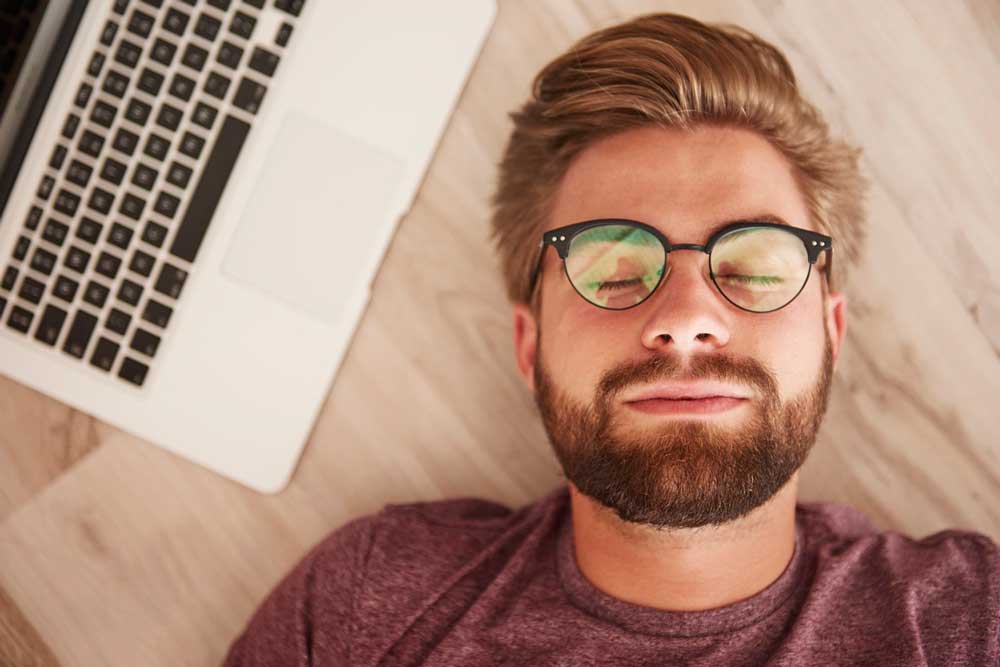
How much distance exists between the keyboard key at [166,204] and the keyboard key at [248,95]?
191 millimetres

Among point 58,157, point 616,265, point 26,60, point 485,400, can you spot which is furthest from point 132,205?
point 616,265

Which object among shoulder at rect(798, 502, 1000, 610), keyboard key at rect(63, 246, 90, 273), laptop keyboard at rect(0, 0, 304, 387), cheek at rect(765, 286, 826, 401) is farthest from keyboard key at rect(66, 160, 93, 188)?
shoulder at rect(798, 502, 1000, 610)

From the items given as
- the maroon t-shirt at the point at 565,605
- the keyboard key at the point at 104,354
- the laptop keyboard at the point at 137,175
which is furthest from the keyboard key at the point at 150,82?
the maroon t-shirt at the point at 565,605

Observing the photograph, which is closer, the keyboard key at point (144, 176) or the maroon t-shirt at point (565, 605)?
the maroon t-shirt at point (565, 605)

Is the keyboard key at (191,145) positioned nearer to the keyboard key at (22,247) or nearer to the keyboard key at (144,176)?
the keyboard key at (144,176)

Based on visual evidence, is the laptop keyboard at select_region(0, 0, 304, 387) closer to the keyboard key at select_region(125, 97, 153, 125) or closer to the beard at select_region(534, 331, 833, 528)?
the keyboard key at select_region(125, 97, 153, 125)

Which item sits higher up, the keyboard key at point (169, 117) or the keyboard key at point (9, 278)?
the keyboard key at point (169, 117)

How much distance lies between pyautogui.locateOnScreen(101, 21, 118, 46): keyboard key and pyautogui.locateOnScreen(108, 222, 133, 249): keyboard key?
1.00 ft

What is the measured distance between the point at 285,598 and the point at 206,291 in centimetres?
53

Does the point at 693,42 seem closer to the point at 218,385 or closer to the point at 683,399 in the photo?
the point at 683,399

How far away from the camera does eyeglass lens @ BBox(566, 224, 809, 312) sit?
3.09 ft

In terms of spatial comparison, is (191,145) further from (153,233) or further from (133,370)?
(133,370)

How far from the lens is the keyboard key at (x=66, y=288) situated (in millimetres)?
1196

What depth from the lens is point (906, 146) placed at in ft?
4.00
